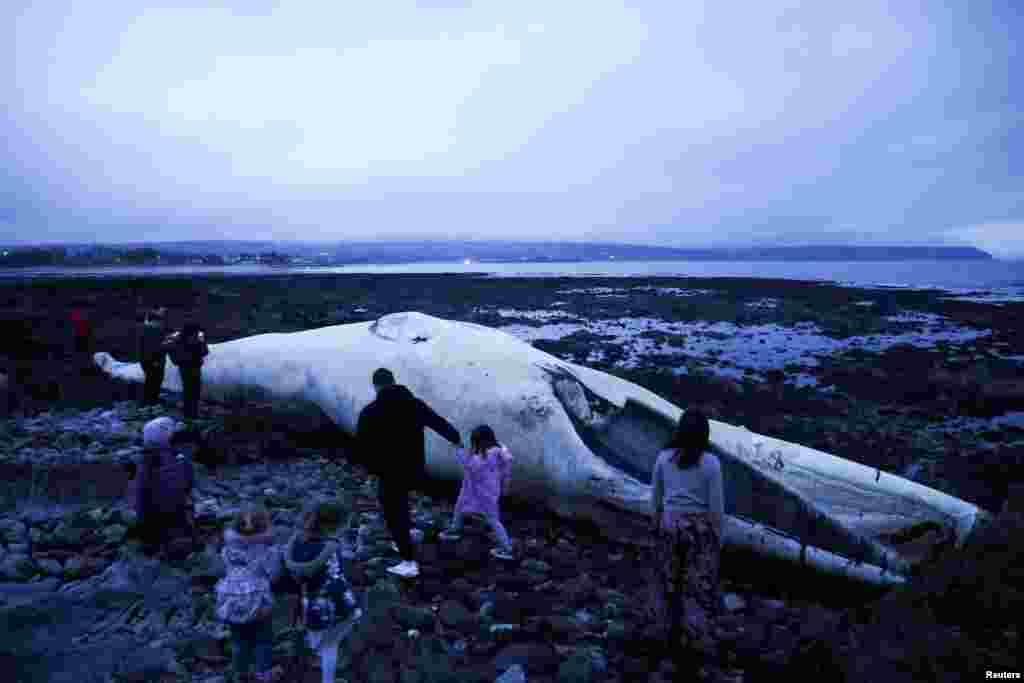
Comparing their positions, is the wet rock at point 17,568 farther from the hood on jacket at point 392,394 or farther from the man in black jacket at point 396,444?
the hood on jacket at point 392,394

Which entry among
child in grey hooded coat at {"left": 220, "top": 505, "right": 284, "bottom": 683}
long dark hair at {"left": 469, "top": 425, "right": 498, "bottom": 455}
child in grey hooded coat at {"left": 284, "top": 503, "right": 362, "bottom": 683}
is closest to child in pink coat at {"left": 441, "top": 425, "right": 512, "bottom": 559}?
long dark hair at {"left": 469, "top": 425, "right": 498, "bottom": 455}

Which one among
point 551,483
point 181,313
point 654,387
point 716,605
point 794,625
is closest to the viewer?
point 716,605

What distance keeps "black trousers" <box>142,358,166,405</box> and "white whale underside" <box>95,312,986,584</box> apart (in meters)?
2.29

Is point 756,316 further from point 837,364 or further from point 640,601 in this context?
point 640,601

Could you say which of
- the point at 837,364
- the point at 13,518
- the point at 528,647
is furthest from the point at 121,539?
the point at 837,364

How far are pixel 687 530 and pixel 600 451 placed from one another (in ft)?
7.78

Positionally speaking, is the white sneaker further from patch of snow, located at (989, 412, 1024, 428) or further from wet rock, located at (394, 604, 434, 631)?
patch of snow, located at (989, 412, 1024, 428)

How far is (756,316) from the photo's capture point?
33.5 meters

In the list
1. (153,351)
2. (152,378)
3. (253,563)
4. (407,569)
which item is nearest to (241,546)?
(253,563)

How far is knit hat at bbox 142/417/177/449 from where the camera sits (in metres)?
4.53

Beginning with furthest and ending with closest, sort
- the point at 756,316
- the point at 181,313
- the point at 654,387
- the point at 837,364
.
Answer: the point at 756,316 → the point at 181,313 → the point at 837,364 → the point at 654,387

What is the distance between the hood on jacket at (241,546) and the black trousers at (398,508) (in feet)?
4.61

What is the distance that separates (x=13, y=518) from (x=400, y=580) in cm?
356

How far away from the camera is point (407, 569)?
4648mm
